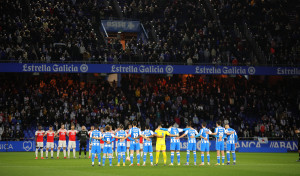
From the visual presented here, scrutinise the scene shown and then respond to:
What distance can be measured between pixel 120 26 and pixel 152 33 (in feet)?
12.0

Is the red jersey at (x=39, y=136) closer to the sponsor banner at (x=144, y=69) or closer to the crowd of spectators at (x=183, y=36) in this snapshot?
the sponsor banner at (x=144, y=69)

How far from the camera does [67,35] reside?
41.8 m

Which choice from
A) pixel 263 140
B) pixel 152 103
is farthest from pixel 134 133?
pixel 263 140

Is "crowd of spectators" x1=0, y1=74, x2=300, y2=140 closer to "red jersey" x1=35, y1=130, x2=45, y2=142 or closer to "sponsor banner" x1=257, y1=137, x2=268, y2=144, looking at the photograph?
"sponsor banner" x1=257, y1=137, x2=268, y2=144

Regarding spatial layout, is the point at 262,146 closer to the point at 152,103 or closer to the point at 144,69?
the point at 152,103

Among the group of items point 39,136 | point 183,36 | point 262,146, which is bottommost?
point 262,146

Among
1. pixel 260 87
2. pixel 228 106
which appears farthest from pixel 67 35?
pixel 260 87

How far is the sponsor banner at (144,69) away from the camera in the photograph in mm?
39219

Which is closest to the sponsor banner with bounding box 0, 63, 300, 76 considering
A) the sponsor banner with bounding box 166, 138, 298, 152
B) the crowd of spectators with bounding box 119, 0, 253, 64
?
the crowd of spectators with bounding box 119, 0, 253, 64

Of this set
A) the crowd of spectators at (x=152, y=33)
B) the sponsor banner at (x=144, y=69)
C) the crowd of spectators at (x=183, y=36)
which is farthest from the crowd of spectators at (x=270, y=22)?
the crowd of spectators at (x=183, y=36)

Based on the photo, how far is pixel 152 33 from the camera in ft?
157

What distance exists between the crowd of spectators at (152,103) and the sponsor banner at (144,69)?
2.52 meters

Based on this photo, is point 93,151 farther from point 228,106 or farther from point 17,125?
point 228,106

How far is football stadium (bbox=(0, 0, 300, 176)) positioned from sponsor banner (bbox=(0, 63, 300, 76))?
0.29 feet
